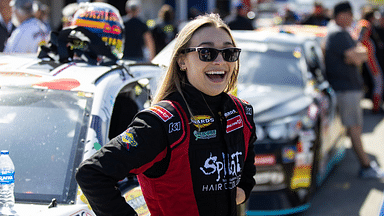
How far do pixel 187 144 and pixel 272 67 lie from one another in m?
4.30

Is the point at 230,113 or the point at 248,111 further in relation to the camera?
the point at 248,111

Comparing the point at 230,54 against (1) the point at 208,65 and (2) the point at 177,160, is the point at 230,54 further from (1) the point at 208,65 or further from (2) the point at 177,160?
(2) the point at 177,160

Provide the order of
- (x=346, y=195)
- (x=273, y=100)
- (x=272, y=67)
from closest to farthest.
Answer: (x=273, y=100)
(x=346, y=195)
(x=272, y=67)

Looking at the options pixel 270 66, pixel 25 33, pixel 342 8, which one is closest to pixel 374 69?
pixel 342 8

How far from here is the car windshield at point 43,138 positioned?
2.40 metres

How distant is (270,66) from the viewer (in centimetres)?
609

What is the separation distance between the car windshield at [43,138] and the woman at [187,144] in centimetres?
59

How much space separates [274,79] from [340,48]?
3.72ft

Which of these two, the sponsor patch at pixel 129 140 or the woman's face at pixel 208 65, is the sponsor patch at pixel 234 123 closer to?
the woman's face at pixel 208 65

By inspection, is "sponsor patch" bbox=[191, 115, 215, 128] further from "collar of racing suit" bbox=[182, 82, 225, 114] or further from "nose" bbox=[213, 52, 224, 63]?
"nose" bbox=[213, 52, 224, 63]

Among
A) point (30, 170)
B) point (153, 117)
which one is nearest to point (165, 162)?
point (153, 117)

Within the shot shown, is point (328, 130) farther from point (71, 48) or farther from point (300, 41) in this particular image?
point (71, 48)

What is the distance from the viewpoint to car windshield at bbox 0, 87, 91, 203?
94.3 inches

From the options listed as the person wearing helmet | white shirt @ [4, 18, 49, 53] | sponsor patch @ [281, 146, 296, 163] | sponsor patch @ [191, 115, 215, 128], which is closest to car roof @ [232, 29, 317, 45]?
sponsor patch @ [281, 146, 296, 163]
